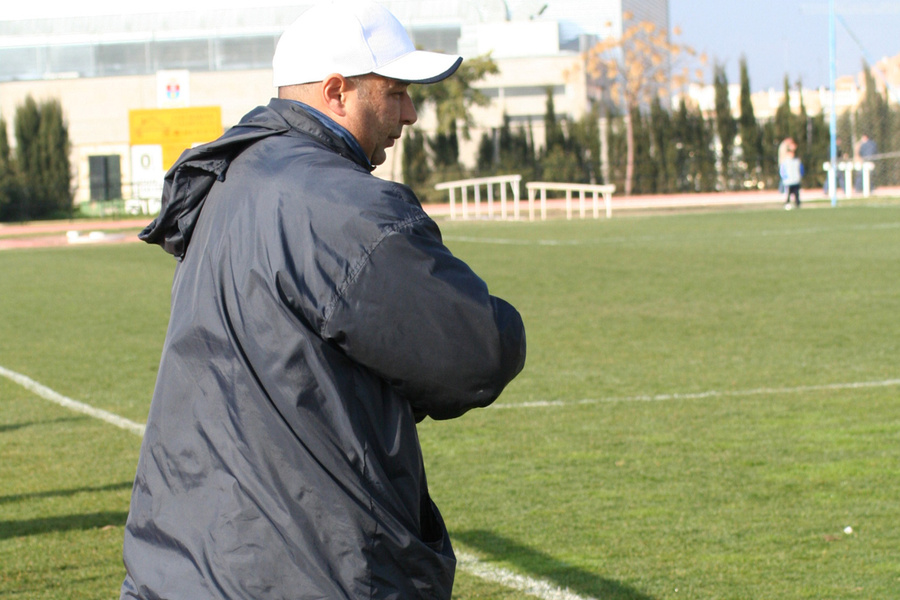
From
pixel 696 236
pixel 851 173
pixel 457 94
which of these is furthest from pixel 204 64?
pixel 696 236

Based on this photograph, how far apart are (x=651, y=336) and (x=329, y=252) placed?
30.2ft

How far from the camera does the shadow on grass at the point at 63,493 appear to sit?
6.10 meters

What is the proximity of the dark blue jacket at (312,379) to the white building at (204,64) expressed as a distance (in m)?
52.6

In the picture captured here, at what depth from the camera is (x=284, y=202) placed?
82.7 inches

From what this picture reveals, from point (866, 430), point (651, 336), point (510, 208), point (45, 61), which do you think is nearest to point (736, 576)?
point (866, 430)

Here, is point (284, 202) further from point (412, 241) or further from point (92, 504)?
point (92, 504)

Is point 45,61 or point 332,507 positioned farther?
point 45,61

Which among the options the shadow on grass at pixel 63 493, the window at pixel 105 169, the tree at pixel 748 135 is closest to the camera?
the shadow on grass at pixel 63 493

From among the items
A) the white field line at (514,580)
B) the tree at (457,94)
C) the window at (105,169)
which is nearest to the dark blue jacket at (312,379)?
the white field line at (514,580)

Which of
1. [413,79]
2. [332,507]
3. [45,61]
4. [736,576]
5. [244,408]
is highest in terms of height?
[45,61]

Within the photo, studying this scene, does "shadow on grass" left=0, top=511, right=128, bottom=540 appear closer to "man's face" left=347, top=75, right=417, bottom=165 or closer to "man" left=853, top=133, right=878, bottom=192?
"man's face" left=347, top=75, right=417, bottom=165

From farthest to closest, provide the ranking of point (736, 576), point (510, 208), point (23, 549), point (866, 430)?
1. point (510, 208)
2. point (866, 430)
3. point (23, 549)
4. point (736, 576)

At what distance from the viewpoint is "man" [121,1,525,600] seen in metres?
2.05

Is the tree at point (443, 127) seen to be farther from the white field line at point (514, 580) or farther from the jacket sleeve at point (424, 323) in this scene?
the jacket sleeve at point (424, 323)
